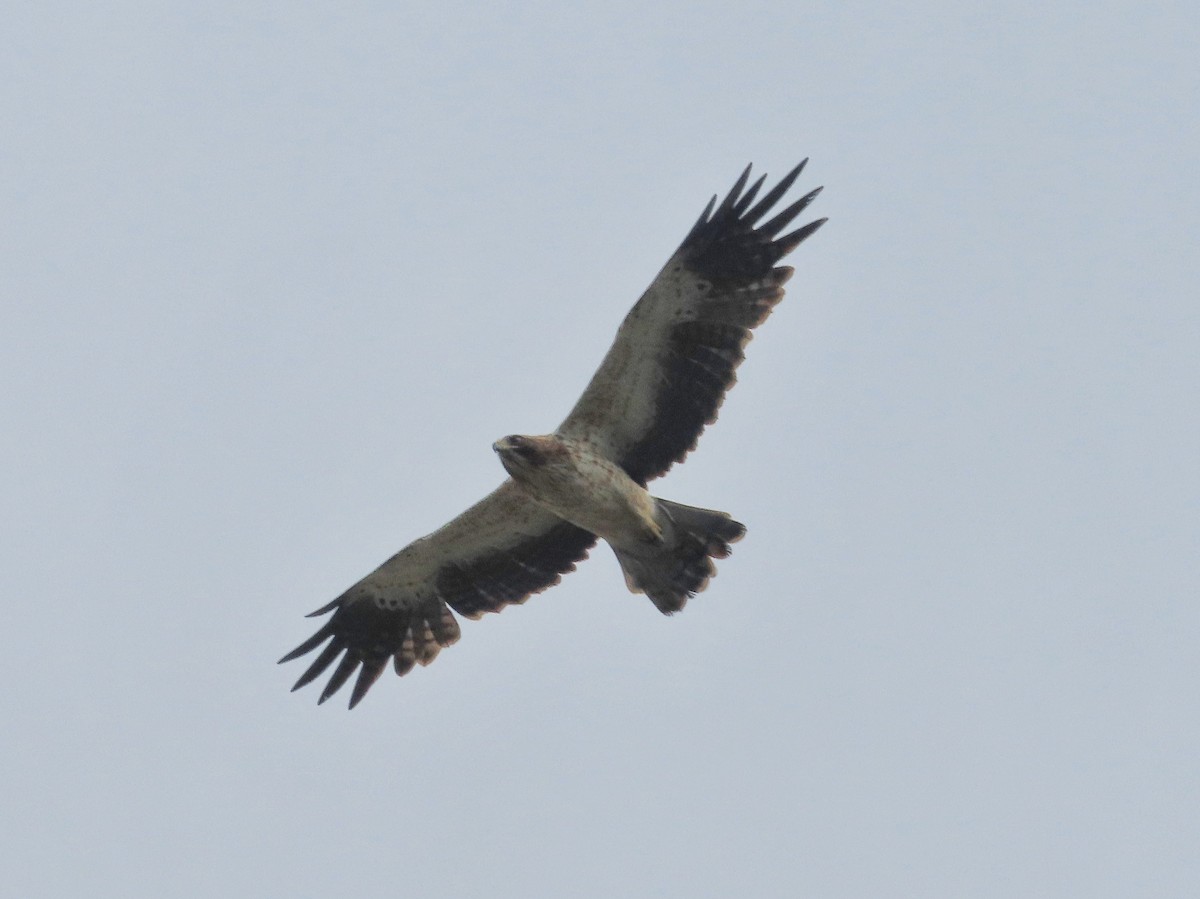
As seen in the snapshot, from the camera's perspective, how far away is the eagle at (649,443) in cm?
1504

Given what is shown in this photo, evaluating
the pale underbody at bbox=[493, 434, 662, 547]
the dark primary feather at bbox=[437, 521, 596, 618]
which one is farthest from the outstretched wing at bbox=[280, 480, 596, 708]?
the pale underbody at bbox=[493, 434, 662, 547]

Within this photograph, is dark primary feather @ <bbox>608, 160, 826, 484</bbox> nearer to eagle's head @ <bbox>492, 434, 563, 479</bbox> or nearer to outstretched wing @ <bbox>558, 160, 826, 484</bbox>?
outstretched wing @ <bbox>558, 160, 826, 484</bbox>

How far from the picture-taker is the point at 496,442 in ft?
49.0

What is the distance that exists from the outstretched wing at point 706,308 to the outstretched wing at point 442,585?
1505 millimetres

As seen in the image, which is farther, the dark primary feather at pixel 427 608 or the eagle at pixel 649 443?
the dark primary feather at pixel 427 608

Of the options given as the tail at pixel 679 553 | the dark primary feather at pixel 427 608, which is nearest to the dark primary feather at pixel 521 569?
the dark primary feather at pixel 427 608

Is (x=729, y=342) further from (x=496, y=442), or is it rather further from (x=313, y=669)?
(x=313, y=669)

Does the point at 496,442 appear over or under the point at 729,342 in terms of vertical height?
under

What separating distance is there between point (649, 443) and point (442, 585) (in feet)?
7.74

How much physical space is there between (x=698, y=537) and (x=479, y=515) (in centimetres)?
181

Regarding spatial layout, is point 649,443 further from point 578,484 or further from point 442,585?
point 442,585

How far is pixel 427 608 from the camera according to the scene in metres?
16.6

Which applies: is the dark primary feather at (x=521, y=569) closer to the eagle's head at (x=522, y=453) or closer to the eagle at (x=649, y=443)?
the eagle at (x=649, y=443)

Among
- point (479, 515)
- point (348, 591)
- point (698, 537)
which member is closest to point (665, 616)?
point (698, 537)
